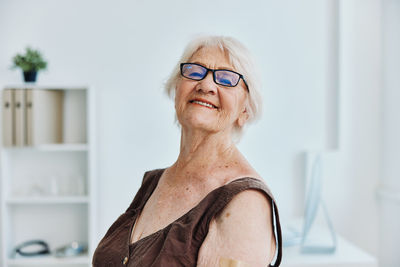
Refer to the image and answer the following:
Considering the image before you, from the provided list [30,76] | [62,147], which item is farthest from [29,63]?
[62,147]

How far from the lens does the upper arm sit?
3.09 ft

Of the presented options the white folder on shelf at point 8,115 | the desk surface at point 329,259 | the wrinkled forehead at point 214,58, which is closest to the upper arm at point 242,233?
the wrinkled forehead at point 214,58

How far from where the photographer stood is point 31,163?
3.17 meters

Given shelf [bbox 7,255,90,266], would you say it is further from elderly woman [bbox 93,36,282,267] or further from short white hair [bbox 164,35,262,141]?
short white hair [bbox 164,35,262,141]

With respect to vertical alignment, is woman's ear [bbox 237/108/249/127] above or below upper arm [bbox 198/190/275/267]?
above

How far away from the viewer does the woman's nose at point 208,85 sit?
1.11 m

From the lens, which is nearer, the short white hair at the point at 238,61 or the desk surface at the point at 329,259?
the short white hair at the point at 238,61

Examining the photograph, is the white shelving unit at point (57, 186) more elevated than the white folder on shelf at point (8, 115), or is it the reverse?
the white folder on shelf at point (8, 115)

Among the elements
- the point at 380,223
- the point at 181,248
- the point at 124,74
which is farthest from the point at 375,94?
the point at 181,248

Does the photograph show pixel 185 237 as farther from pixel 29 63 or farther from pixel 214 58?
pixel 29 63

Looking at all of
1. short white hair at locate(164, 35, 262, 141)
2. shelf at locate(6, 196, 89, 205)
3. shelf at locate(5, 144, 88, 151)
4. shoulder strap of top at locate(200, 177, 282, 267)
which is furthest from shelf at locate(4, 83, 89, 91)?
shoulder strap of top at locate(200, 177, 282, 267)

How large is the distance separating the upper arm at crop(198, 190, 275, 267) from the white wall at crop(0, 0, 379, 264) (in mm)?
2216

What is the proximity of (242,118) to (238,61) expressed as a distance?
7.4 inches

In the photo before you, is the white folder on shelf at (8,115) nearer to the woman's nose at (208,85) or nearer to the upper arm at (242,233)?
the woman's nose at (208,85)
